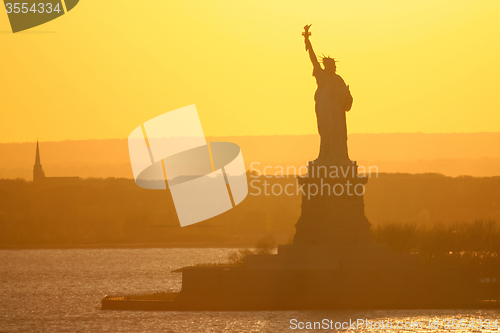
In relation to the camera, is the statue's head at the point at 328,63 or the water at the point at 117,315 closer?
the water at the point at 117,315

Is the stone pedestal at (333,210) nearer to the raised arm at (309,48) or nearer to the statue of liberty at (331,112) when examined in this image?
the statue of liberty at (331,112)

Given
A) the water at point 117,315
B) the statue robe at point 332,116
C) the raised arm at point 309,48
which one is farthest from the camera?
the raised arm at point 309,48

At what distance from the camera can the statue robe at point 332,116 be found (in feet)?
122

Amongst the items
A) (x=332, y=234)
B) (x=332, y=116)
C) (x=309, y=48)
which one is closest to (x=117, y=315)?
(x=332, y=234)

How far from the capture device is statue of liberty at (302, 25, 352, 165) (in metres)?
37.3

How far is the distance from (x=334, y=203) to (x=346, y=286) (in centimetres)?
351

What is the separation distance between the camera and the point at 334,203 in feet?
121

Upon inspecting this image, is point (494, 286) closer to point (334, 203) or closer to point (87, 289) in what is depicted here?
point (334, 203)

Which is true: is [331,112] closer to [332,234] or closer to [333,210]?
[333,210]

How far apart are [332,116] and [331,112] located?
178 mm

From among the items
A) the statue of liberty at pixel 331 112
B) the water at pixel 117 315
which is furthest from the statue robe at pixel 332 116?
the water at pixel 117 315

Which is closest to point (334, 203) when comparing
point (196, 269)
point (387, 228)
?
point (196, 269)

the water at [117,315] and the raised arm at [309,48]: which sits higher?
the raised arm at [309,48]

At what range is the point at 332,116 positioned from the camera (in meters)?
37.3
